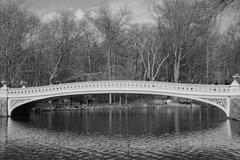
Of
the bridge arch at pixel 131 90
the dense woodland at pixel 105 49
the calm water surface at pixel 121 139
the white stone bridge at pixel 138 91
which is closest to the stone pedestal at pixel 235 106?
the white stone bridge at pixel 138 91

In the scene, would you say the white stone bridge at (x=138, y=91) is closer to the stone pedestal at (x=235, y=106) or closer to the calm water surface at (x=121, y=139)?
the stone pedestal at (x=235, y=106)

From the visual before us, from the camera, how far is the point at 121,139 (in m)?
20.0

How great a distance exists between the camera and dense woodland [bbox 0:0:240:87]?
39375mm

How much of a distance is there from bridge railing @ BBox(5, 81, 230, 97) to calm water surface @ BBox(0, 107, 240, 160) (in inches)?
88.5

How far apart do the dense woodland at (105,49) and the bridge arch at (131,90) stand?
726cm

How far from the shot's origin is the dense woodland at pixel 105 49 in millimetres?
39375

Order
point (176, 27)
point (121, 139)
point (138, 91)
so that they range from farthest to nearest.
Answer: point (176, 27), point (138, 91), point (121, 139)

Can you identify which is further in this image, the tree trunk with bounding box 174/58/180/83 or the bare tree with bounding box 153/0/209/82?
the tree trunk with bounding box 174/58/180/83

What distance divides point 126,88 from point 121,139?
8.42 meters

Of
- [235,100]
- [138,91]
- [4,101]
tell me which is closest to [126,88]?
[138,91]

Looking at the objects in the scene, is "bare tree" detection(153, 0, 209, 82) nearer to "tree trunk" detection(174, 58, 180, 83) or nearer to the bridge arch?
"tree trunk" detection(174, 58, 180, 83)

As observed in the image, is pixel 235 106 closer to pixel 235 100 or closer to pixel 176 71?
pixel 235 100

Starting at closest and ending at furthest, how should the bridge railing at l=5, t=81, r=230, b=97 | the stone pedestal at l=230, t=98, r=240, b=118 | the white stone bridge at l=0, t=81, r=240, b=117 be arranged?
1. the stone pedestal at l=230, t=98, r=240, b=118
2. the white stone bridge at l=0, t=81, r=240, b=117
3. the bridge railing at l=5, t=81, r=230, b=97

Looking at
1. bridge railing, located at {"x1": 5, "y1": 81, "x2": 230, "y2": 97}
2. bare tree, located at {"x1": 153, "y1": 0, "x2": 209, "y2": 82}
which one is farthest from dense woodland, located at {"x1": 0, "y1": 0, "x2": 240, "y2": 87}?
bridge railing, located at {"x1": 5, "y1": 81, "x2": 230, "y2": 97}
